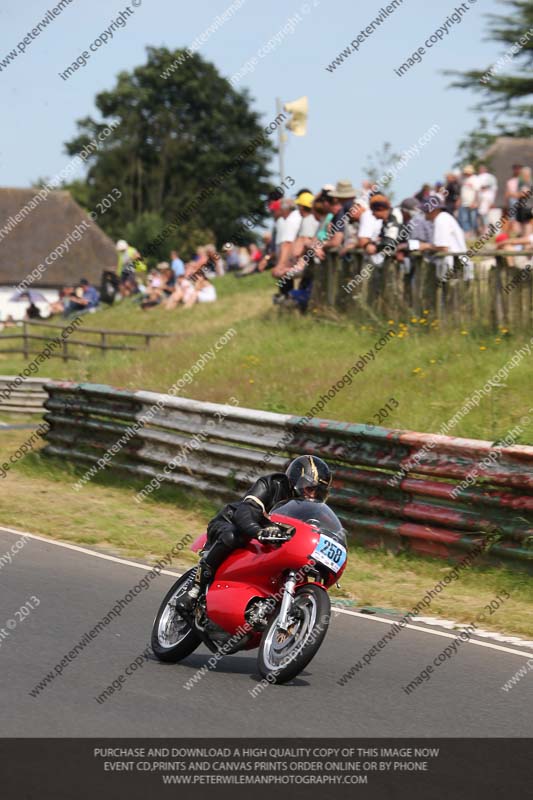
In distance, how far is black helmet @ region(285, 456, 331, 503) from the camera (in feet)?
25.5

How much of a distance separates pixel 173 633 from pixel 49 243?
2812 inches

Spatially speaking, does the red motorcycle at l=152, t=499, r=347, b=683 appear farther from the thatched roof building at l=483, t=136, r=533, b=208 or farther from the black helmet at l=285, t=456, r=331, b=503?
the thatched roof building at l=483, t=136, r=533, b=208

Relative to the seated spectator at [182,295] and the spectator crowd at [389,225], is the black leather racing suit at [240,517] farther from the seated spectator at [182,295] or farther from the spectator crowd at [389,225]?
the seated spectator at [182,295]

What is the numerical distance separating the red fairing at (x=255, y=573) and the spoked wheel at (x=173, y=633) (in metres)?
0.29

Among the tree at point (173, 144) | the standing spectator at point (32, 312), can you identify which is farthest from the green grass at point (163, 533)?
the tree at point (173, 144)

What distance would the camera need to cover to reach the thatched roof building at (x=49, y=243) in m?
77.2

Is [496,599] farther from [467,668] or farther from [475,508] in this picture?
[467,668]

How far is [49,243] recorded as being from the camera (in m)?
77.9

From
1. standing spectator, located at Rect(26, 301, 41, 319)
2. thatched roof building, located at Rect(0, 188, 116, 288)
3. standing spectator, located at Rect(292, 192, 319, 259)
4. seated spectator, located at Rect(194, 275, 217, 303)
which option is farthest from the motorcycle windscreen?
thatched roof building, located at Rect(0, 188, 116, 288)

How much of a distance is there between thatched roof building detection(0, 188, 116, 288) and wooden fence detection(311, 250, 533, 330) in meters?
58.1

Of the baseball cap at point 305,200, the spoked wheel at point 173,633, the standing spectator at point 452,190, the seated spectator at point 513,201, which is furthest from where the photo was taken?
the standing spectator at point 452,190
